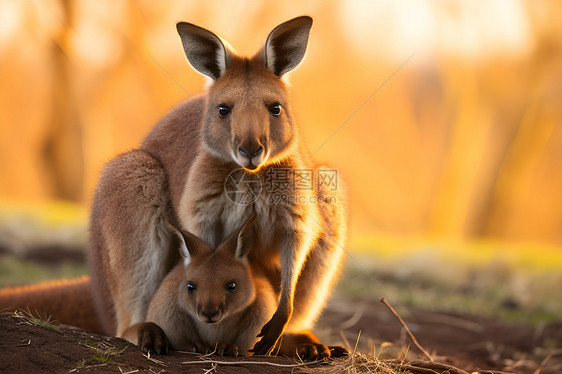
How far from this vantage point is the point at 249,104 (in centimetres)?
346

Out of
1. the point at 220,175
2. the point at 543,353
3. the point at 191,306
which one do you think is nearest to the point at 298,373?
the point at 191,306

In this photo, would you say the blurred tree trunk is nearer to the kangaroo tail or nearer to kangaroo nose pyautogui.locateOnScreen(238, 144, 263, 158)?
the kangaroo tail

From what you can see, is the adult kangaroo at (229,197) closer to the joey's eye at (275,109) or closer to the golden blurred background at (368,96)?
the joey's eye at (275,109)

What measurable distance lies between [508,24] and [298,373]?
10.00 meters

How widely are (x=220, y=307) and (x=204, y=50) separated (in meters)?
1.69

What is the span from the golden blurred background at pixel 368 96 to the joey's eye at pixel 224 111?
7249 mm

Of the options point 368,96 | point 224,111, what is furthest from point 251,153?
point 368,96

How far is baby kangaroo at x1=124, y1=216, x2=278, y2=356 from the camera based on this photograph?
3420 mm

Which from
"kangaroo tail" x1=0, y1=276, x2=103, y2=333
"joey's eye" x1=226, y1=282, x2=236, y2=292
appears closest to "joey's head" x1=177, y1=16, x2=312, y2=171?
"joey's eye" x1=226, y1=282, x2=236, y2=292

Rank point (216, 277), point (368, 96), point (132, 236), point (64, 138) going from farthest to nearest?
point (368, 96) < point (64, 138) < point (132, 236) < point (216, 277)

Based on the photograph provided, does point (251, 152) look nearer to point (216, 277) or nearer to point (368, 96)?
point (216, 277)

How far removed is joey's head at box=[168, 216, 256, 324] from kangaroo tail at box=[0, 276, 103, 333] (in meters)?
1.42

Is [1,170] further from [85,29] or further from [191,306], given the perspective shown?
[191,306]

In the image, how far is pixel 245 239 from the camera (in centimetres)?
361
